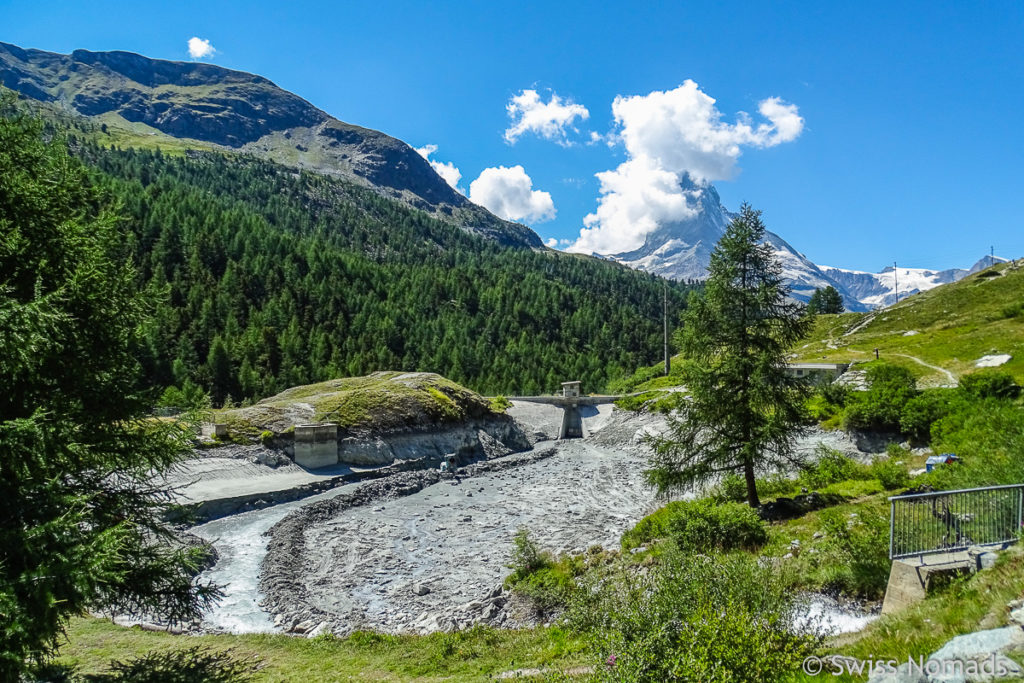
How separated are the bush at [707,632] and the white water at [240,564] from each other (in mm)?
13746

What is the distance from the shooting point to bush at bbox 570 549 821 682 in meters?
6.79

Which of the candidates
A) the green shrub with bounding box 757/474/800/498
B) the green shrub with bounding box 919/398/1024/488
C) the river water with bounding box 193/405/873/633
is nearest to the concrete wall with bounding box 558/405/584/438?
the river water with bounding box 193/405/873/633

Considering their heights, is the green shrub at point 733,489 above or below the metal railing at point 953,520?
Result: below

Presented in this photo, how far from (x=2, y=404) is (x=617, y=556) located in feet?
60.8

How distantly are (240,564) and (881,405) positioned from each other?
40412mm

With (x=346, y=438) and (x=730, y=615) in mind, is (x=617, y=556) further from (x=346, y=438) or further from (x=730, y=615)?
(x=346, y=438)

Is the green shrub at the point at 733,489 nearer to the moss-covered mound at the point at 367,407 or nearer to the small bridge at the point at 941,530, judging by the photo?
the small bridge at the point at 941,530

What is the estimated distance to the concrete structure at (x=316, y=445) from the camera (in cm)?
4410

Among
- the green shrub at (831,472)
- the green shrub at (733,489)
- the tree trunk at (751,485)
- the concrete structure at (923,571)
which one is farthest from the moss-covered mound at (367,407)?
the concrete structure at (923,571)

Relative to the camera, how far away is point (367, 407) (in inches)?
2040

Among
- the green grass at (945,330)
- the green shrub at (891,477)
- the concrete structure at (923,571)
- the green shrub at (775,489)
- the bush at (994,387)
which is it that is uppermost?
the green grass at (945,330)

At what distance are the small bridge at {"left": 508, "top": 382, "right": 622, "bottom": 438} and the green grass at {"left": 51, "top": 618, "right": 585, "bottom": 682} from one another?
6759 centimetres

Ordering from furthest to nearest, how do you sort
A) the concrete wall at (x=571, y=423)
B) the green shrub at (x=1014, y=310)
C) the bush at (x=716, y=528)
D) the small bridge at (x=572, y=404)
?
1. the small bridge at (x=572, y=404)
2. the concrete wall at (x=571, y=423)
3. the green shrub at (x=1014, y=310)
4. the bush at (x=716, y=528)

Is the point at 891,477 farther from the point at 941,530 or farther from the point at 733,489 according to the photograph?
the point at 941,530
